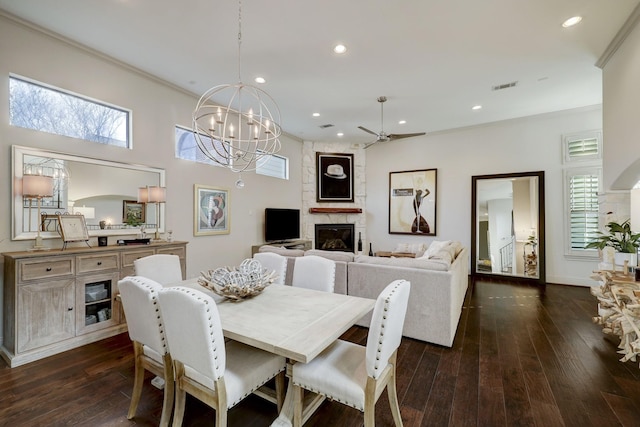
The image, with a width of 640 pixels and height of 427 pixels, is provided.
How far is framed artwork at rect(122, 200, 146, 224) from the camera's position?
364 centimetres

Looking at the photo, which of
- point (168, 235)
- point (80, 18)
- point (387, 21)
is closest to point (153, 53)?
point (80, 18)

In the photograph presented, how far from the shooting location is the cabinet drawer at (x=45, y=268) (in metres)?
2.52

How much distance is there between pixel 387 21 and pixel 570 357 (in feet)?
12.3

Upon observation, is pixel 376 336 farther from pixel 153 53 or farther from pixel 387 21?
pixel 153 53

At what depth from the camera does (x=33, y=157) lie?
2.90 metres

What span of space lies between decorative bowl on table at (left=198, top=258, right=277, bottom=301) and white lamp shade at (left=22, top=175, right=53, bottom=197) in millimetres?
1963

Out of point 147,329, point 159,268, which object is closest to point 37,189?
point 159,268

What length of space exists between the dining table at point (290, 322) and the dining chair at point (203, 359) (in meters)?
0.18

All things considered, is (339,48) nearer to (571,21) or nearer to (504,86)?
(571,21)

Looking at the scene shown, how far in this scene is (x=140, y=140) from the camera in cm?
380

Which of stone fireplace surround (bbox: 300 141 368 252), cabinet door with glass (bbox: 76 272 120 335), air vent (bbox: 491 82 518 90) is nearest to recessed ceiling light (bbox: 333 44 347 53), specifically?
air vent (bbox: 491 82 518 90)

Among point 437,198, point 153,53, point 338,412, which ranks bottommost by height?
point 338,412

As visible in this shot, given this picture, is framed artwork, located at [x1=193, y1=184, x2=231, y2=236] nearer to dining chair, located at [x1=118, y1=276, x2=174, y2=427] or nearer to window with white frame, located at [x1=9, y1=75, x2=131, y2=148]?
window with white frame, located at [x1=9, y1=75, x2=131, y2=148]

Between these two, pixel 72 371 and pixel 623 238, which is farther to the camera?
pixel 623 238
